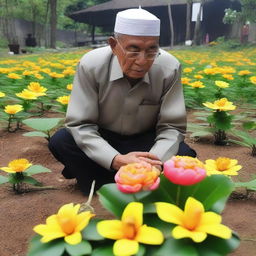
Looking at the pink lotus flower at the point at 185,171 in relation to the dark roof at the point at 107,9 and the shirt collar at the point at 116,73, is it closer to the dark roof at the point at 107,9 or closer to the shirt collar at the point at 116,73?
the shirt collar at the point at 116,73

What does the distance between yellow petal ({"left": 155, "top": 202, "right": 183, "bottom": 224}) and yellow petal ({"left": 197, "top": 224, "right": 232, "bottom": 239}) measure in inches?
2.0

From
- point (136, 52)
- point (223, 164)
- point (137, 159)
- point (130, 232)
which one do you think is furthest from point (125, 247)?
point (136, 52)

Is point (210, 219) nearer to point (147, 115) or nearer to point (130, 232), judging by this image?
point (130, 232)

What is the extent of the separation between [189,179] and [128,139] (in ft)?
3.08

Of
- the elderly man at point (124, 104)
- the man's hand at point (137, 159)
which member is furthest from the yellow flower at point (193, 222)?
the elderly man at point (124, 104)

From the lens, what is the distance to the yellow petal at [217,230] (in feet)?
2.82

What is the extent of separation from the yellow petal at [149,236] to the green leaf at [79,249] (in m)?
0.11

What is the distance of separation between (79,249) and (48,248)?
0.09 metres

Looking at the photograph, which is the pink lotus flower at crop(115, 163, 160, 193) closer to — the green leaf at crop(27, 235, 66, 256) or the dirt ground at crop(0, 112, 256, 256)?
the green leaf at crop(27, 235, 66, 256)

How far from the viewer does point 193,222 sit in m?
0.89

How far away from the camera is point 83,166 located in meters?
1.82

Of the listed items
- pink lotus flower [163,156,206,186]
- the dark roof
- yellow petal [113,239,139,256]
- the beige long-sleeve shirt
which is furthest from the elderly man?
the dark roof

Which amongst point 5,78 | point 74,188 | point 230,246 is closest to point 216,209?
point 230,246

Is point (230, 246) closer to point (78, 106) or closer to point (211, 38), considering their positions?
point (78, 106)
